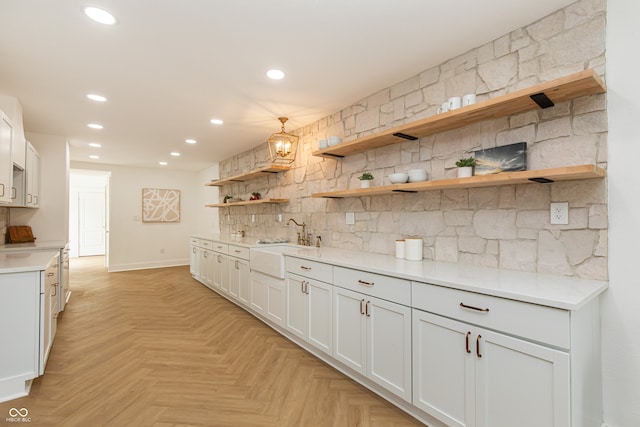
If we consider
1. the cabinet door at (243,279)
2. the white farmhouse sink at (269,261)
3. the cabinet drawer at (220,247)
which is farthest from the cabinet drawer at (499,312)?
the cabinet drawer at (220,247)

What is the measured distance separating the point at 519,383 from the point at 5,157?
4139 millimetres

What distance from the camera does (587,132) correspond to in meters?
1.73

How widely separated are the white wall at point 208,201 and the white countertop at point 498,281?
532 centimetres

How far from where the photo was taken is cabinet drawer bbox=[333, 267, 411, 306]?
1.95 meters

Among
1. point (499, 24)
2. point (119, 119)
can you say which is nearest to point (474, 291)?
point (499, 24)

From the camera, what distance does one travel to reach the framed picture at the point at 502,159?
76.5 inches

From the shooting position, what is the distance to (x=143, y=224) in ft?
25.0

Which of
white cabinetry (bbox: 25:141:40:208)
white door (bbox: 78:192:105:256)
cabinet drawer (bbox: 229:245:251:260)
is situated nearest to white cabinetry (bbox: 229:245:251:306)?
cabinet drawer (bbox: 229:245:251:260)

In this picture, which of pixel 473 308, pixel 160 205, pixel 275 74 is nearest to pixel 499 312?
pixel 473 308

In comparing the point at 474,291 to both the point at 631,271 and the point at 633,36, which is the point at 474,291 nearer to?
the point at 631,271

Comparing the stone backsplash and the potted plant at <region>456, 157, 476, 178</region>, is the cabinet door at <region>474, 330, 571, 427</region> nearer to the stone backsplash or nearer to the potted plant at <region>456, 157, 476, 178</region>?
the stone backsplash

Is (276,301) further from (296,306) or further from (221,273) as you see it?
(221,273)

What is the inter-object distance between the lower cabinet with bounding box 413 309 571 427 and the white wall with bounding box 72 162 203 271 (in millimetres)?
7497

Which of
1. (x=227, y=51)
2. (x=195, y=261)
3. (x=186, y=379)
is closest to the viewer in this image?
(x=227, y=51)
